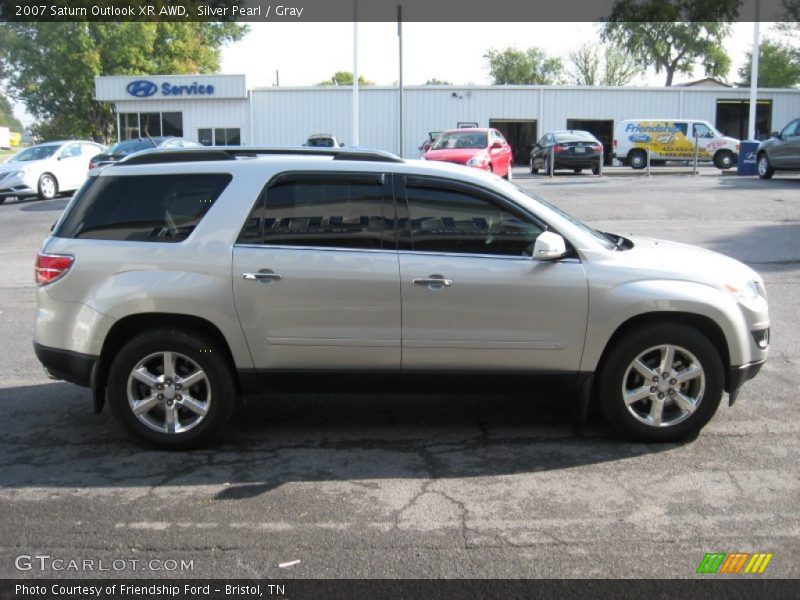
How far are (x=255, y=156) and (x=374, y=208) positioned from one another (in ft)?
3.19

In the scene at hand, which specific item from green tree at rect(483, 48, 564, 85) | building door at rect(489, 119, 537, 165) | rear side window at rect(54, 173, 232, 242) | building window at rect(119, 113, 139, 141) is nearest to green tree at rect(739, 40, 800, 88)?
green tree at rect(483, 48, 564, 85)

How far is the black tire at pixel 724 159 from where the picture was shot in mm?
32881

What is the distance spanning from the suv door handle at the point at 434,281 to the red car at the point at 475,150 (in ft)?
52.2

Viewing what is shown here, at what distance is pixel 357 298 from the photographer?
499 cm

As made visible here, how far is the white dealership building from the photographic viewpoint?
140ft

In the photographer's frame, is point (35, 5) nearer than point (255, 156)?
No

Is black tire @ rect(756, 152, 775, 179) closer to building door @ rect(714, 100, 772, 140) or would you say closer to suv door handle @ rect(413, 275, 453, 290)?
building door @ rect(714, 100, 772, 140)

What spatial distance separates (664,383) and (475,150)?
675 inches

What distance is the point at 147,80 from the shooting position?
42594 mm

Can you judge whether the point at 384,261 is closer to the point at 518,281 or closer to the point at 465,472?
the point at 518,281

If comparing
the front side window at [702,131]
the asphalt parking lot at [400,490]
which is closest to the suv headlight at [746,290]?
the asphalt parking lot at [400,490]

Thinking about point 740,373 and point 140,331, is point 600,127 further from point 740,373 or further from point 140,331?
point 140,331

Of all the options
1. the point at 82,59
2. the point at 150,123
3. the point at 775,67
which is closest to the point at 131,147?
the point at 150,123

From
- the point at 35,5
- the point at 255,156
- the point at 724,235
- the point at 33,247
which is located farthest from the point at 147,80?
the point at 255,156
